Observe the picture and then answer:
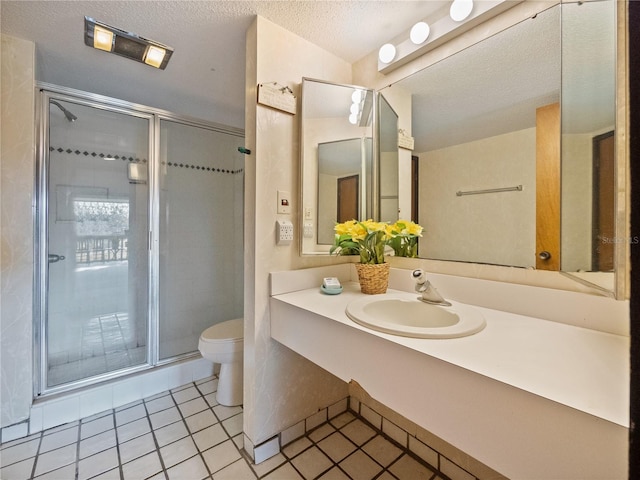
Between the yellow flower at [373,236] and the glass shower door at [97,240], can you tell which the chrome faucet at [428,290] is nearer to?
the yellow flower at [373,236]

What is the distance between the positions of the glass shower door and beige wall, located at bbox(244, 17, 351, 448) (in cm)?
122

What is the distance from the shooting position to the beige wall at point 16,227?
1.40 meters

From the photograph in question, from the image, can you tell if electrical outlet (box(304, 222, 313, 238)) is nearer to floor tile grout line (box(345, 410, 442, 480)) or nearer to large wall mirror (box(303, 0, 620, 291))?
large wall mirror (box(303, 0, 620, 291))

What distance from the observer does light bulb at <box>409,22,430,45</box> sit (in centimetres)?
126

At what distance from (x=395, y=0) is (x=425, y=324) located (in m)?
1.44

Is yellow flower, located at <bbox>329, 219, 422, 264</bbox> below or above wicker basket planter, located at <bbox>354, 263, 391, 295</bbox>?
above

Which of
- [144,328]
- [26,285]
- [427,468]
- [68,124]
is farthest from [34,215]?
[427,468]

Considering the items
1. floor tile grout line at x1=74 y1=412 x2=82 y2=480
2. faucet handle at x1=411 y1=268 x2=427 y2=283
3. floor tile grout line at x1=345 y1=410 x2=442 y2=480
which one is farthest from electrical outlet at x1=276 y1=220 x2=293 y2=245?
floor tile grout line at x1=74 y1=412 x2=82 y2=480

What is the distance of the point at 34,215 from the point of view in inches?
59.8

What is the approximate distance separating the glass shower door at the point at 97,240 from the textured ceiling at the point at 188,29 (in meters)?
0.29

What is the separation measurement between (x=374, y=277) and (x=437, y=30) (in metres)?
1.18

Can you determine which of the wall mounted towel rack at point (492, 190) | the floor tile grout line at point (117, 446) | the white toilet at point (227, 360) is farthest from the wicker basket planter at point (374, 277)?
the floor tile grout line at point (117, 446)

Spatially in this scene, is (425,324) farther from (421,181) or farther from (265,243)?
(265,243)

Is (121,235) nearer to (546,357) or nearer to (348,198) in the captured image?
(348,198)
